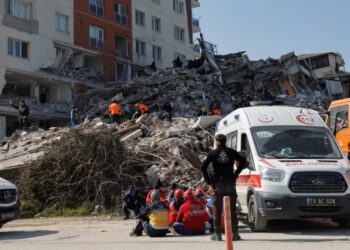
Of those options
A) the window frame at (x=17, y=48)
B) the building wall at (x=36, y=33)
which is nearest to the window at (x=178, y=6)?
the building wall at (x=36, y=33)

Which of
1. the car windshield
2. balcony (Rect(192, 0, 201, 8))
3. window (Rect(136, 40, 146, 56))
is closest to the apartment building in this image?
window (Rect(136, 40, 146, 56))

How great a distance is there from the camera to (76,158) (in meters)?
19.0

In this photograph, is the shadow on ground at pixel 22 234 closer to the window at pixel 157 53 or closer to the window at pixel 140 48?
the window at pixel 140 48

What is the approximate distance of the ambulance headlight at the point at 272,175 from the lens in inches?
437

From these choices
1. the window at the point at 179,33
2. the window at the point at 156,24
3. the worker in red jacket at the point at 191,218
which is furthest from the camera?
the window at the point at 179,33

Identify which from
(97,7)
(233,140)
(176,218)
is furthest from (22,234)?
(97,7)

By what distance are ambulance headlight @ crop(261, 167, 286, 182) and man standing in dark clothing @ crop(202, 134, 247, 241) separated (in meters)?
0.80

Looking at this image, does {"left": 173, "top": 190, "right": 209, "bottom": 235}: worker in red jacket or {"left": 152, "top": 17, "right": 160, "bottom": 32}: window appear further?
{"left": 152, "top": 17, "right": 160, "bottom": 32}: window

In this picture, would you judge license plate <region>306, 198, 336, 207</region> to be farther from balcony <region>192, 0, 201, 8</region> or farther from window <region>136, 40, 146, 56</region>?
balcony <region>192, 0, 201, 8</region>

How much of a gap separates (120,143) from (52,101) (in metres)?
28.2

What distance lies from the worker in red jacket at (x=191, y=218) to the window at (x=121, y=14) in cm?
4351

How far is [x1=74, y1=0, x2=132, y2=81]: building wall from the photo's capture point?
48750mm

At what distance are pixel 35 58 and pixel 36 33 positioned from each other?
1.87m

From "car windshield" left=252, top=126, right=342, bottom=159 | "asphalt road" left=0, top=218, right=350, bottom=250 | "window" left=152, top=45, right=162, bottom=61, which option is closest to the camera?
"asphalt road" left=0, top=218, right=350, bottom=250
